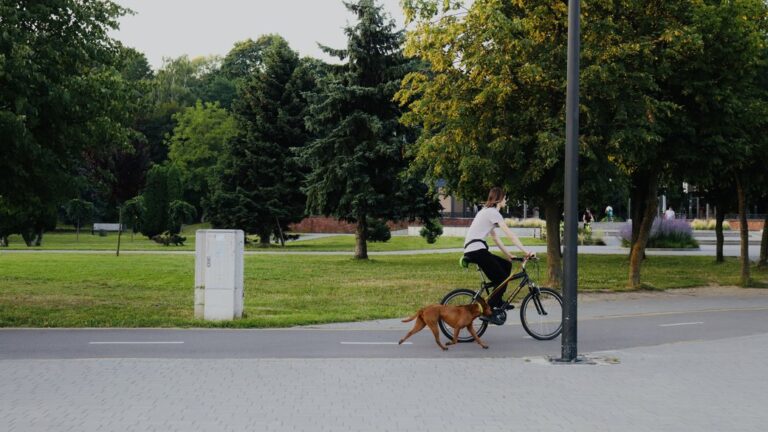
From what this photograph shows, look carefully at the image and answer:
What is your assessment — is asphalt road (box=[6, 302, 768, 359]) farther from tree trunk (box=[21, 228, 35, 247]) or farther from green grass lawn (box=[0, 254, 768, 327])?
tree trunk (box=[21, 228, 35, 247])

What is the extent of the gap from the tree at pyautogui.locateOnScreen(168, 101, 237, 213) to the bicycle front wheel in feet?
220

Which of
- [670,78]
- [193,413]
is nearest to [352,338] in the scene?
[193,413]

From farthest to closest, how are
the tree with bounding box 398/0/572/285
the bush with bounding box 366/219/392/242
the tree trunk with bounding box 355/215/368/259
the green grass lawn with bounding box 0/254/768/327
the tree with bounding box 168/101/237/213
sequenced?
the tree with bounding box 168/101/237/213 < the bush with bounding box 366/219/392/242 < the tree trunk with bounding box 355/215/368/259 < the tree with bounding box 398/0/572/285 < the green grass lawn with bounding box 0/254/768/327

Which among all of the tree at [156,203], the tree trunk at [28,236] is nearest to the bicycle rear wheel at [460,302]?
the tree trunk at [28,236]

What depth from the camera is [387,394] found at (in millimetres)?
7961

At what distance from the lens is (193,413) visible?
7164 millimetres

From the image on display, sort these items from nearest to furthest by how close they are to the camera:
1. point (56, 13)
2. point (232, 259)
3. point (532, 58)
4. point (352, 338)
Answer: point (352, 338), point (232, 259), point (56, 13), point (532, 58)

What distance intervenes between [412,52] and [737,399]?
13850 millimetres

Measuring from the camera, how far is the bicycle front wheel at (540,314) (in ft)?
38.6

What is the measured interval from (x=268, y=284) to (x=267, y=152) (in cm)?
2691

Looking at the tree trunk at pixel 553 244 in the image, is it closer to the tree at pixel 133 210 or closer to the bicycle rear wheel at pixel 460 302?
the bicycle rear wheel at pixel 460 302

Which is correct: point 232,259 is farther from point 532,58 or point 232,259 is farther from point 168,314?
point 532,58

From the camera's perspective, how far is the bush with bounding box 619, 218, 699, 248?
140 ft

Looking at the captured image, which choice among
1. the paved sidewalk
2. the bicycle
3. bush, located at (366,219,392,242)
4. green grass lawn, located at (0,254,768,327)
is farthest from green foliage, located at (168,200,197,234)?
the paved sidewalk
